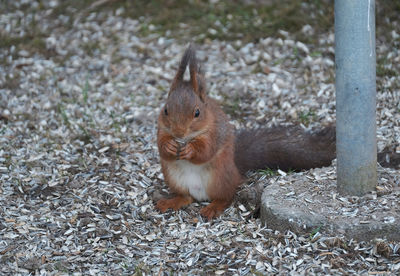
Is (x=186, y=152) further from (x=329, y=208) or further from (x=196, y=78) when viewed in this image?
(x=329, y=208)

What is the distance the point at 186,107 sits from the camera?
298 cm

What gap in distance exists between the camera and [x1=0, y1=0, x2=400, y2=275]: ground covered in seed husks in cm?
279

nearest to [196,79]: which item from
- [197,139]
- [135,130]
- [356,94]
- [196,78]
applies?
[196,78]

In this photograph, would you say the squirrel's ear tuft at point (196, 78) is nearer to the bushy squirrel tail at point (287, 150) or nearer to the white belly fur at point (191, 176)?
the white belly fur at point (191, 176)

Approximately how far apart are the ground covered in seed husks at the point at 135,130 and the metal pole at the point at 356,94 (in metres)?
0.14

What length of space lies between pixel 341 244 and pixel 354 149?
0.43m

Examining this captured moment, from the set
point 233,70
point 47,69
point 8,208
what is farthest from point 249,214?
point 47,69

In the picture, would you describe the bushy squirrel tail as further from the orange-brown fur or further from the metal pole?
the metal pole

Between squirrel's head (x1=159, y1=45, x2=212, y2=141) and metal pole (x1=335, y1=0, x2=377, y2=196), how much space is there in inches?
26.6

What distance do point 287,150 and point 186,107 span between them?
712 millimetres

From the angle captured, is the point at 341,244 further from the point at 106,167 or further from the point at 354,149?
the point at 106,167

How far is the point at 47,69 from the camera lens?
5.07 m

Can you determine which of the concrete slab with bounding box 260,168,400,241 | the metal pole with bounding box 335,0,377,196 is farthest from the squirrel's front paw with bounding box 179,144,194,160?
the metal pole with bounding box 335,0,377,196

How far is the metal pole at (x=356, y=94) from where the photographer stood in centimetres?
266
